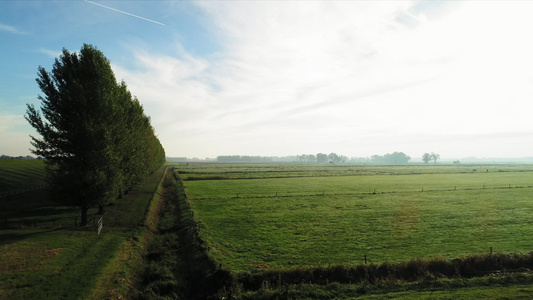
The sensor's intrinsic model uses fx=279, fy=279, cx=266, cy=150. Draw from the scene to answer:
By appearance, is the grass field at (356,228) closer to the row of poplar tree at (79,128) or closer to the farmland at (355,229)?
the farmland at (355,229)

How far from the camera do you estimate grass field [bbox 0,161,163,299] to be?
16281 millimetres

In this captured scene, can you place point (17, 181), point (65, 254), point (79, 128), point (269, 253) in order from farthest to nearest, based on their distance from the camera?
point (17, 181) → point (79, 128) → point (269, 253) → point (65, 254)

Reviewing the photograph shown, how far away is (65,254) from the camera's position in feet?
71.6

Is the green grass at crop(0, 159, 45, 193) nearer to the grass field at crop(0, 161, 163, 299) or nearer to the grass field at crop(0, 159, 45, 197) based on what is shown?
the grass field at crop(0, 159, 45, 197)

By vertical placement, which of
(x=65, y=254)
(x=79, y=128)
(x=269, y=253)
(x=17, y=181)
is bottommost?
(x=269, y=253)

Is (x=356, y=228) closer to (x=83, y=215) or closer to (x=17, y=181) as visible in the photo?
(x=83, y=215)

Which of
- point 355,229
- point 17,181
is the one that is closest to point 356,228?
point 355,229

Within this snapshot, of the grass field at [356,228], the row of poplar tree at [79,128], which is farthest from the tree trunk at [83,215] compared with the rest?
the grass field at [356,228]

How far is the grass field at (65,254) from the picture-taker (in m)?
16.3

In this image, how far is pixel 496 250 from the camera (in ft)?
77.2

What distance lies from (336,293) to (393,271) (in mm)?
5389

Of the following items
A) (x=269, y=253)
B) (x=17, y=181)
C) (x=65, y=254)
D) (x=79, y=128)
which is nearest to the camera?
(x=65, y=254)

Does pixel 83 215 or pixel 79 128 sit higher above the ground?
pixel 79 128

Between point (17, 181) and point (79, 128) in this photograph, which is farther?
point (17, 181)
